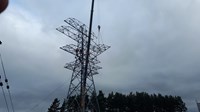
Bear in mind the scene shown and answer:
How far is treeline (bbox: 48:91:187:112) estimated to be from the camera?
73.9 metres

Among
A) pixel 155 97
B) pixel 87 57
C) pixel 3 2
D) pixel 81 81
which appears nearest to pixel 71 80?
pixel 81 81

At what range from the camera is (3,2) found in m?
3.98

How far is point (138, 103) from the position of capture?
7381 centimetres

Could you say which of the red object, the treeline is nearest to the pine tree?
the treeline

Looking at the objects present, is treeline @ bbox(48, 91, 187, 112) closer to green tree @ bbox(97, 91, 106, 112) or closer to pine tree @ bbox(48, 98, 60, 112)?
green tree @ bbox(97, 91, 106, 112)

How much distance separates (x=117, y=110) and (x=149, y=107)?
9.53m

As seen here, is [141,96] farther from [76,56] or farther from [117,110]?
[76,56]

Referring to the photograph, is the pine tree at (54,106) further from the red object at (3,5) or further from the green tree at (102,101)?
the red object at (3,5)

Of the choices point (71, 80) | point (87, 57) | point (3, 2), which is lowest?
point (3, 2)

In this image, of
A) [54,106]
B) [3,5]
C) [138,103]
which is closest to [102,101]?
[138,103]

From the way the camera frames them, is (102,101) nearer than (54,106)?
Yes

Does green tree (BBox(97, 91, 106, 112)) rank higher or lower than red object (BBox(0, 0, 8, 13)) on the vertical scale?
higher

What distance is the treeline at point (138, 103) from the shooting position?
7388cm

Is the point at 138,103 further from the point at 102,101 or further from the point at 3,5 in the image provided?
the point at 3,5
